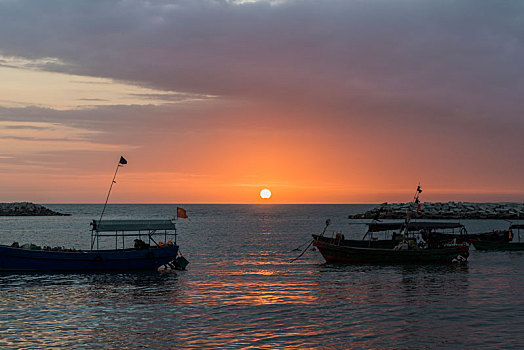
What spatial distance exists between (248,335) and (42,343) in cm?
806

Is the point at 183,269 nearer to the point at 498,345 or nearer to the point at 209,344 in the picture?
the point at 209,344

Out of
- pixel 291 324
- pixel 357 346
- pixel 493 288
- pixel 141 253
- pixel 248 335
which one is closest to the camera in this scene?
pixel 357 346

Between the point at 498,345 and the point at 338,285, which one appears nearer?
the point at 498,345

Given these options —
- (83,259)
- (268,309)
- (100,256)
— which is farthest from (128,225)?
(268,309)

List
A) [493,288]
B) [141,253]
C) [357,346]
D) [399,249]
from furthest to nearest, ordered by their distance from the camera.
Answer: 1. [399,249]
2. [141,253]
3. [493,288]
4. [357,346]

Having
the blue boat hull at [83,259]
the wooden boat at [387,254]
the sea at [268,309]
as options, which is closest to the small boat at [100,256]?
the blue boat hull at [83,259]

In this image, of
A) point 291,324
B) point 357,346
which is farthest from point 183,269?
point 357,346

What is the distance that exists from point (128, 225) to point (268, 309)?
19082mm

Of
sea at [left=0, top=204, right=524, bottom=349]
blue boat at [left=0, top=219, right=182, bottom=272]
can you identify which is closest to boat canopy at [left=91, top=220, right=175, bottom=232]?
blue boat at [left=0, top=219, right=182, bottom=272]

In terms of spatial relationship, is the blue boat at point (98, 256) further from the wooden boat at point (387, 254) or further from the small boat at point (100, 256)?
the wooden boat at point (387, 254)

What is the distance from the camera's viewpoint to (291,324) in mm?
23609

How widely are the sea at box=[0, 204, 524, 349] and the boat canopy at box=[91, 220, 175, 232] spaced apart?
11.9 ft

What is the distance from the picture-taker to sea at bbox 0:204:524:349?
20.9m

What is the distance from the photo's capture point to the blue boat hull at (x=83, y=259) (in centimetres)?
4050
